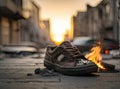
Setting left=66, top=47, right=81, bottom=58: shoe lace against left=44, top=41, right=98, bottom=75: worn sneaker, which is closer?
left=44, top=41, right=98, bottom=75: worn sneaker

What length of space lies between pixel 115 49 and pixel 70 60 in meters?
15.7

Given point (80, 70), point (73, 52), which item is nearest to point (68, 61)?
point (73, 52)

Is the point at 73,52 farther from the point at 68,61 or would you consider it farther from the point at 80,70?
the point at 80,70

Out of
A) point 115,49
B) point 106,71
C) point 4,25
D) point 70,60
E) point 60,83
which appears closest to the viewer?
point 60,83

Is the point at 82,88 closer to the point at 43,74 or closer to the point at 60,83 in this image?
the point at 60,83

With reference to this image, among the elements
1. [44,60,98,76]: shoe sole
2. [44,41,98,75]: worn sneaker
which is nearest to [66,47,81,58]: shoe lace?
[44,41,98,75]: worn sneaker

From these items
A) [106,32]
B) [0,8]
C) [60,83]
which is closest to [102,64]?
[60,83]

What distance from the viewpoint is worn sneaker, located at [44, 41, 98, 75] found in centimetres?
853

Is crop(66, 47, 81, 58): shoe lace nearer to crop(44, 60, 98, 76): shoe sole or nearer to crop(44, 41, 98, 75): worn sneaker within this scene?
crop(44, 41, 98, 75): worn sneaker

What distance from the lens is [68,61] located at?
9.16 metres

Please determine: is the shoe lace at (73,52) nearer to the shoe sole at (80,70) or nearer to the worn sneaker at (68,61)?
the worn sneaker at (68,61)

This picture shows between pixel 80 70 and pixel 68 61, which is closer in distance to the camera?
pixel 80 70

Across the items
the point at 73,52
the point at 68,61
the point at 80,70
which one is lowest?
the point at 80,70

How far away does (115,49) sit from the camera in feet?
79.8
